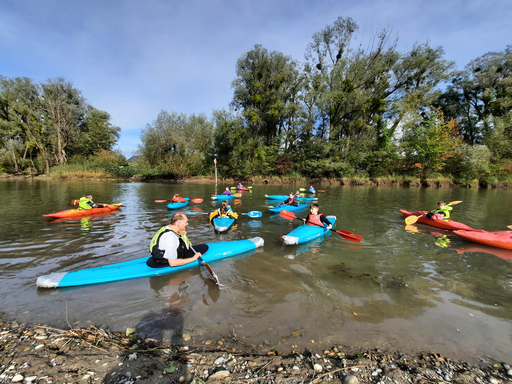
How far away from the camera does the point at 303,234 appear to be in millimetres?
6543

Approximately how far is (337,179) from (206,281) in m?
26.7

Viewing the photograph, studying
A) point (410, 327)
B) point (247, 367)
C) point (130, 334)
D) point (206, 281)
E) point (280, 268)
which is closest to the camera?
point (247, 367)

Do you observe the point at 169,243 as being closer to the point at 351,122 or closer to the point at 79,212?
the point at 79,212

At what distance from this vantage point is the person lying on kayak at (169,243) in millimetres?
4289

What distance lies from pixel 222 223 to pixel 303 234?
2569mm

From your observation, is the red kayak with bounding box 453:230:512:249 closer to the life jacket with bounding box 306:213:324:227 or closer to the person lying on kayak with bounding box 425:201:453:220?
the person lying on kayak with bounding box 425:201:453:220

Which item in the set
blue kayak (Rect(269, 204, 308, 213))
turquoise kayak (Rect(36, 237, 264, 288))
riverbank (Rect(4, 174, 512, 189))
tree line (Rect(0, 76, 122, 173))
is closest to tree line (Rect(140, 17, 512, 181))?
riverbank (Rect(4, 174, 512, 189))

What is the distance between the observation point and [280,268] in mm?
4809

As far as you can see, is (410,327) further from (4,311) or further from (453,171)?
(453,171)

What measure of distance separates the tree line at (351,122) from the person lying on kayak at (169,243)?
26.2 meters

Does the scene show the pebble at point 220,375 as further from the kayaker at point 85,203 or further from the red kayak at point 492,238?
the kayaker at point 85,203

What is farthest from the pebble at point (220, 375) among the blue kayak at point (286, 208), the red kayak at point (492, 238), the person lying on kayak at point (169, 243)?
the blue kayak at point (286, 208)

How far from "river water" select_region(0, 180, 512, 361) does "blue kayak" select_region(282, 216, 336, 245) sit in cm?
21

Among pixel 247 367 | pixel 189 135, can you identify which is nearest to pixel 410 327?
pixel 247 367
